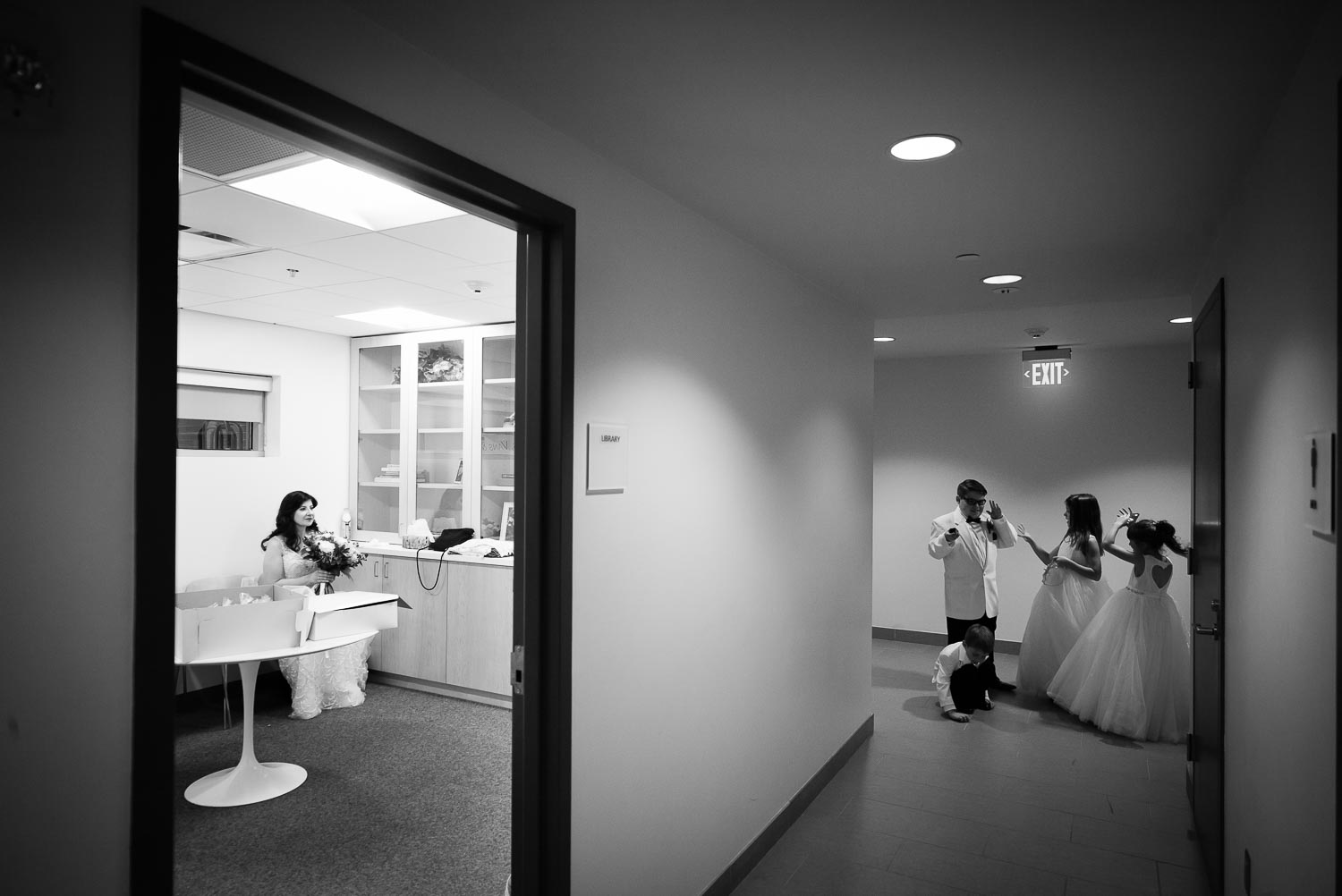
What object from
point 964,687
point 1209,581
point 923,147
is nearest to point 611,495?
point 923,147

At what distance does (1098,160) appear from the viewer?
2350 millimetres

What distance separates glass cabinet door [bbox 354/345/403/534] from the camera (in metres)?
6.46

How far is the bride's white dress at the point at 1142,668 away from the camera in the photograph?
16.3ft

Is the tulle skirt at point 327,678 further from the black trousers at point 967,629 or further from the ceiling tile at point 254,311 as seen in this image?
A: the black trousers at point 967,629

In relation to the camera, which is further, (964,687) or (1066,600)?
(1066,600)

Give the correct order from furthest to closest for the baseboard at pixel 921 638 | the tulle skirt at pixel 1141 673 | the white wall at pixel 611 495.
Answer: the baseboard at pixel 921 638 → the tulle skirt at pixel 1141 673 → the white wall at pixel 611 495

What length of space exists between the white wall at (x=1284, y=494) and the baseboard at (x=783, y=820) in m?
1.63

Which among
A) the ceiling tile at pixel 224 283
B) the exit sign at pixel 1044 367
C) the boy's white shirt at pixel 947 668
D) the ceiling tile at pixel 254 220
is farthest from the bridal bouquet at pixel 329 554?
the exit sign at pixel 1044 367

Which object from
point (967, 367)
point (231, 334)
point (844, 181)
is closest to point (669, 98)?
point (844, 181)

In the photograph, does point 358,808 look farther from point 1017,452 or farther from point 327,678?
point 1017,452

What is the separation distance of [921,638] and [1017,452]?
6.51 ft

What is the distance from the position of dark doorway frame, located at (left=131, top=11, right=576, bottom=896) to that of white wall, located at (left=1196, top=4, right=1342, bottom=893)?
164cm

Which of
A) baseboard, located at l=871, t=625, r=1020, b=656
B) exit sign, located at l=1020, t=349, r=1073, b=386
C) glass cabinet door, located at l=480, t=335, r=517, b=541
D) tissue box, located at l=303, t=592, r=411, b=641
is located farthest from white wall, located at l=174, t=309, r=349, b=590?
exit sign, located at l=1020, t=349, r=1073, b=386

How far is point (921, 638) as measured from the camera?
7742 millimetres
